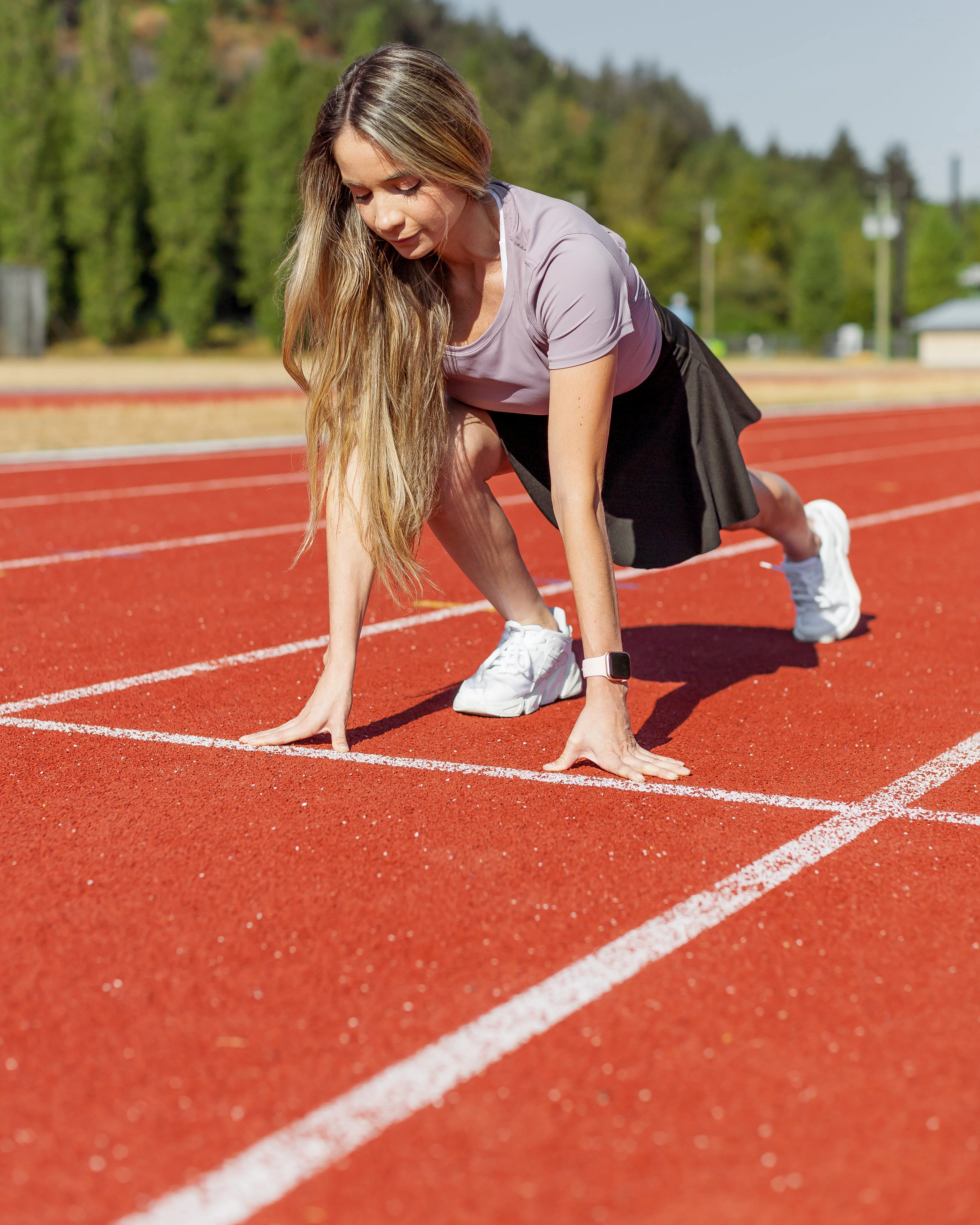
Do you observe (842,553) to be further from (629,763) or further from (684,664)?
(629,763)

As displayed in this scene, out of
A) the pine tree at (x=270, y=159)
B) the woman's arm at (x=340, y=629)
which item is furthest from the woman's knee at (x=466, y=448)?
the pine tree at (x=270, y=159)

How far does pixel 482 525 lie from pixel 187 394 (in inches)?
954

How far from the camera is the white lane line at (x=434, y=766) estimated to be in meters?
3.40

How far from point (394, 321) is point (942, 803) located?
1.70 meters

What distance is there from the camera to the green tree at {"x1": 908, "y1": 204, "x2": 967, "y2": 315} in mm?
93438

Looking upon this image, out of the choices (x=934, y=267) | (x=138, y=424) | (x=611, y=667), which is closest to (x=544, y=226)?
(x=611, y=667)

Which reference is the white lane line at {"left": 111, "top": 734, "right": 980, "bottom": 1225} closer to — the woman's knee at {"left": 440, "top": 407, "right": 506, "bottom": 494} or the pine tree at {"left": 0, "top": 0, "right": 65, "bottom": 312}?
the woman's knee at {"left": 440, "top": 407, "right": 506, "bottom": 494}

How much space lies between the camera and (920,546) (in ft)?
25.7

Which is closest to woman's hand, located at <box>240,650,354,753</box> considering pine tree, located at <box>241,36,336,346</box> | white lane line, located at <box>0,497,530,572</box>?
white lane line, located at <box>0,497,530,572</box>

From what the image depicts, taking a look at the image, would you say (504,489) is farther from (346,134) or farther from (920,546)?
(346,134)

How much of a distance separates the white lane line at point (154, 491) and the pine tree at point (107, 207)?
49.7 metres

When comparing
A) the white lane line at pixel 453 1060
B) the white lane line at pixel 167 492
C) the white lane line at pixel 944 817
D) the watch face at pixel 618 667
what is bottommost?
the white lane line at pixel 453 1060

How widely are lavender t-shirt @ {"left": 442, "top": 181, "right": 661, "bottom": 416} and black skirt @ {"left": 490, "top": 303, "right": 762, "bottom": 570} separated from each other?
253mm

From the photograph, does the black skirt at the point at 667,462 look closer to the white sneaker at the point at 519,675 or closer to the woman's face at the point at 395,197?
the white sneaker at the point at 519,675
